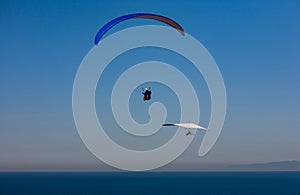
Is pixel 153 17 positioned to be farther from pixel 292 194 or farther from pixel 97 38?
pixel 292 194

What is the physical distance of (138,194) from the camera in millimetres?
72562

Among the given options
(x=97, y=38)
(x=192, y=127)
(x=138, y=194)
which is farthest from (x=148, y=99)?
(x=138, y=194)

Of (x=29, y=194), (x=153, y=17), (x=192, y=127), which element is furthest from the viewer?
(x=29, y=194)

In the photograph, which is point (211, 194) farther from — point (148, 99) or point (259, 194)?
point (148, 99)

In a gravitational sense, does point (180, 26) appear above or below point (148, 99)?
above

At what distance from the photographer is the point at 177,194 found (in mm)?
74688

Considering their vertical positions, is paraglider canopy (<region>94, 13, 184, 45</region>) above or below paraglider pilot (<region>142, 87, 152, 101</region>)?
above

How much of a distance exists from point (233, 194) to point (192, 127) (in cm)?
5931

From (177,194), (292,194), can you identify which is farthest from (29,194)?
(292,194)

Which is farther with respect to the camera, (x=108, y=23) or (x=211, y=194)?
(x=211, y=194)

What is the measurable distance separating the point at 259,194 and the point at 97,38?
61.7 meters

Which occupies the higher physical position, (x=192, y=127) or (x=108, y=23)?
(x=108, y=23)

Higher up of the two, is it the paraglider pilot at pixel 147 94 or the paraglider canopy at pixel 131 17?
the paraglider canopy at pixel 131 17

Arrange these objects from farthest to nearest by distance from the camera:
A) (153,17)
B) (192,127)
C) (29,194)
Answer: (29,194) → (153,17) → (192,127)
